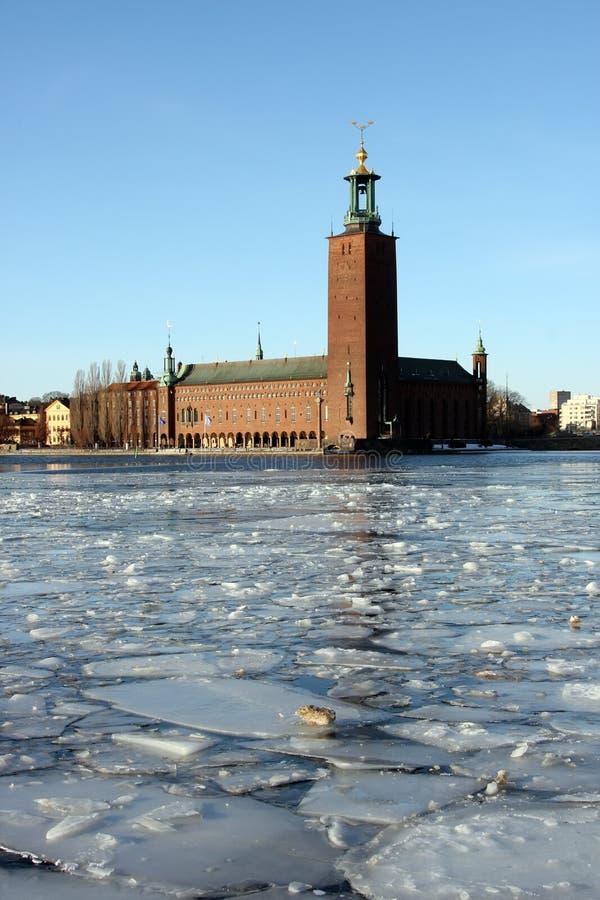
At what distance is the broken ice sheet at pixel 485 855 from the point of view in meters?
2.97

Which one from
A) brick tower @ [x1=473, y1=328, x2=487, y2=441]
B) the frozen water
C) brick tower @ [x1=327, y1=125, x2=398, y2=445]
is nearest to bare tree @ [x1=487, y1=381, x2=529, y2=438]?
brick tower @ [x1=473, y1=328, x2=487, y2=441]

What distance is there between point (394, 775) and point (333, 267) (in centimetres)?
10029

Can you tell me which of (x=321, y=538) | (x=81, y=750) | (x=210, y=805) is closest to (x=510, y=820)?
(x=210, y=805)

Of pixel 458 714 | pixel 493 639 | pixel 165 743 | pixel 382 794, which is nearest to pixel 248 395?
pixel 493 639

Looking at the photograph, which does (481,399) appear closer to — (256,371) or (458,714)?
(256,371)

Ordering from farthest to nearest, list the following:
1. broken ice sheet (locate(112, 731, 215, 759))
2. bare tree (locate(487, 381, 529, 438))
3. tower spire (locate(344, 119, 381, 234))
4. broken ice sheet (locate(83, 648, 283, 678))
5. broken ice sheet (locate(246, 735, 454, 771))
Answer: bare tree (locate(487, 381, 529, 438))
tower spire (locate(344, 119, 381, 234))
broken ice sheet (locate(83, 648, 283, 678))
broken ice sheet (locate(112, 731, 215, 759))
broken ice sheet (locate(246, 735, 454, 771))

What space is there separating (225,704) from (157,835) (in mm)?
1474

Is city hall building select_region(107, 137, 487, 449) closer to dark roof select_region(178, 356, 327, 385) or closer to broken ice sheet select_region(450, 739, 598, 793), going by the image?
dark roof select_region(178, 356, 327, 385)

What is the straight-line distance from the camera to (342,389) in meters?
102

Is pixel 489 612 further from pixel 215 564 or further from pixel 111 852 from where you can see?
pixel 111 852

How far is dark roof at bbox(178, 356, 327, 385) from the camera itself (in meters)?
122

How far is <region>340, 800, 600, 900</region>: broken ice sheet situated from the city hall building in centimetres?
9462

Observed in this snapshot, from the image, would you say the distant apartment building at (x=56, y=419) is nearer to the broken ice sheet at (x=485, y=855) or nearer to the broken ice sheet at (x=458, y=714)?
the broken ice sheet at (x=458, y=714)

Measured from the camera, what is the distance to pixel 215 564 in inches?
399
